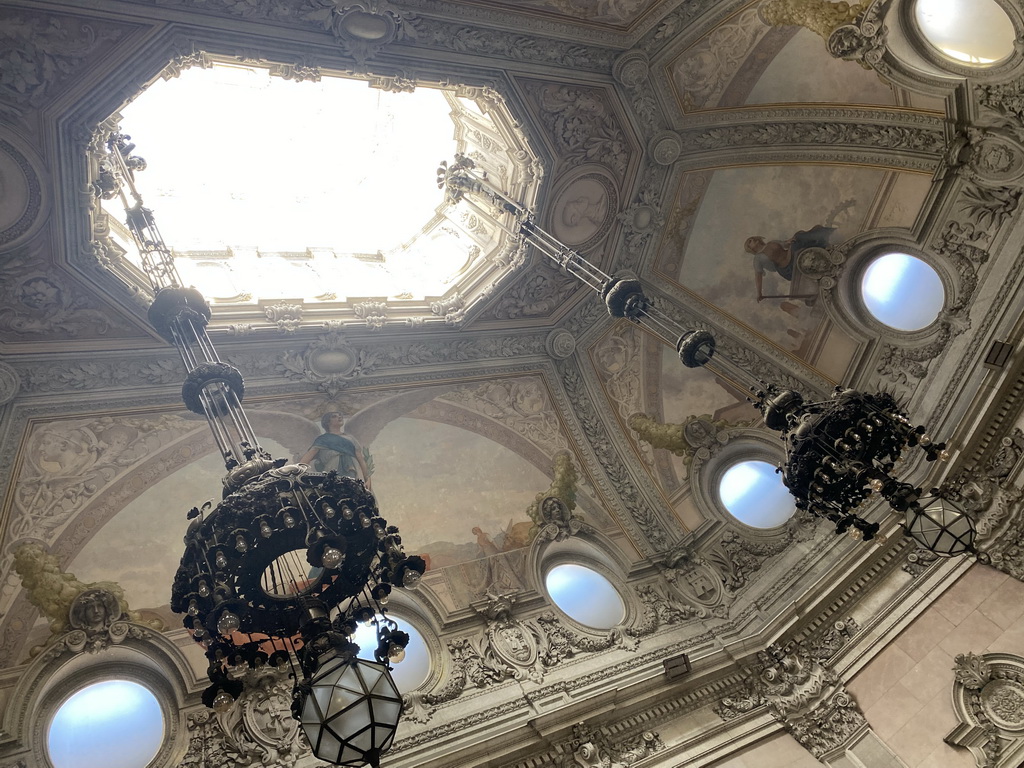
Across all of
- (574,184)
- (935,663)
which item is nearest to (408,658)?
(935,663)

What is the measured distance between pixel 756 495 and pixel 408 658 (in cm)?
575

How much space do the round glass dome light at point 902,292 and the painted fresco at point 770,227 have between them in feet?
2.10

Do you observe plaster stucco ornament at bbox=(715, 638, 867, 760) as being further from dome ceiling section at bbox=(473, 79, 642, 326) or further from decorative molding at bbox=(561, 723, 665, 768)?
dome ceiling section at bbox=(473, 79, 642, 326)

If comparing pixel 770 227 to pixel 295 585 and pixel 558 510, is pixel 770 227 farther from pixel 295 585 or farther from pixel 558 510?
pixel 295 585

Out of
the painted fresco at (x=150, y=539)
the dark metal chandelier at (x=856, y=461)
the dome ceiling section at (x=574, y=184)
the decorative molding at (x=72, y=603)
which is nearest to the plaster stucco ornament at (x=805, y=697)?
the dark metal chandelier at (x=856, y=461)

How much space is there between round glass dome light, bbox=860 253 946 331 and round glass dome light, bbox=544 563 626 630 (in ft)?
18.3

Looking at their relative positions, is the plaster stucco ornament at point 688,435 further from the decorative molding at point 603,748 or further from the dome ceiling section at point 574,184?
the decorative molding at point 603,748

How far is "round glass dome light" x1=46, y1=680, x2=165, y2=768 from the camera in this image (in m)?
6.90

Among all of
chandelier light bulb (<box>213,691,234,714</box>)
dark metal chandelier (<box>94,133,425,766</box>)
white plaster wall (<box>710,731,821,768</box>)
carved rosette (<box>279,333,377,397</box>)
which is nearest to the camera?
dark metal chandelier (<box>94,133,425,766</box>)

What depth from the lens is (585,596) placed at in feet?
32.9

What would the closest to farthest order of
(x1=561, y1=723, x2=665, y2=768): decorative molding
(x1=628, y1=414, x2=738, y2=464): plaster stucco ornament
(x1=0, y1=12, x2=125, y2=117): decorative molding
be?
(x1=0, y1=12, x2=125, y2=117): decorative molding → (x1=561, y1=723, x2=665, y2=768): decorative molding → (x1=628, y1=414, x2=738, y2=464): plaster stucco ornament

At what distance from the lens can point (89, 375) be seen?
28.5 ft

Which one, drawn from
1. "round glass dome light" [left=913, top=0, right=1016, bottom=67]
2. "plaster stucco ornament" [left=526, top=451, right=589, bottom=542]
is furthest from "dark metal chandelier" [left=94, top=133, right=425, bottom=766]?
"round glass dome light" [left=913, top=0, right=1016, bottom=67]

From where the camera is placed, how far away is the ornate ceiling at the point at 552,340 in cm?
763
